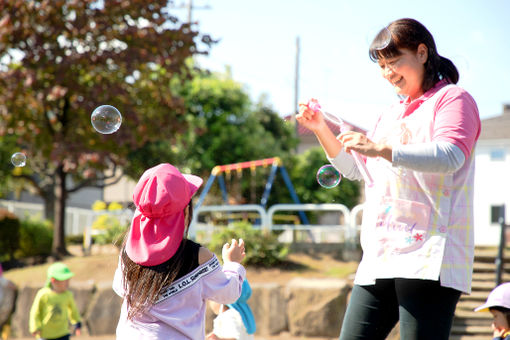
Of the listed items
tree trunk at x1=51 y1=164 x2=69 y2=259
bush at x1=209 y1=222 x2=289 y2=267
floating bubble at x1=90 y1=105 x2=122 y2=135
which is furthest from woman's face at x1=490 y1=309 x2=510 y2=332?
tree trunk at x1=51 y1=164 x2=69 y2=259

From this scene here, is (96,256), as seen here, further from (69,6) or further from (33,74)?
(69,6)

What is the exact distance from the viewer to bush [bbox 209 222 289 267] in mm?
8594

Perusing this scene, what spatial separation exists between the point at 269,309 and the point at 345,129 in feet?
18.4

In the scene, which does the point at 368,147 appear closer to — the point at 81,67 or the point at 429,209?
the point at 429,209

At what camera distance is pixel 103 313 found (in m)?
8.38

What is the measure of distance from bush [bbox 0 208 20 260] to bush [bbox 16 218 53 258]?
101mm

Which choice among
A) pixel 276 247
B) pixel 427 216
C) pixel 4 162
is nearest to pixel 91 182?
pixel 276 247

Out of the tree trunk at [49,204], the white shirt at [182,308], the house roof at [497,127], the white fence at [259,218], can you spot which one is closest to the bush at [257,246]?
the white fence at [259,218]

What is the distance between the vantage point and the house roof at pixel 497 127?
29.9 meters

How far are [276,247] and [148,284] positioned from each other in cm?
605

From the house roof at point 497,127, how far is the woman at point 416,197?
1135 inches

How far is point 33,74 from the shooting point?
9547mm

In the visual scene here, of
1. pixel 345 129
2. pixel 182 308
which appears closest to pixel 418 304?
pixel 345 129

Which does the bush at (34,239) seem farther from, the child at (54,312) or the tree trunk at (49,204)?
the tree trunk at (49,204)
